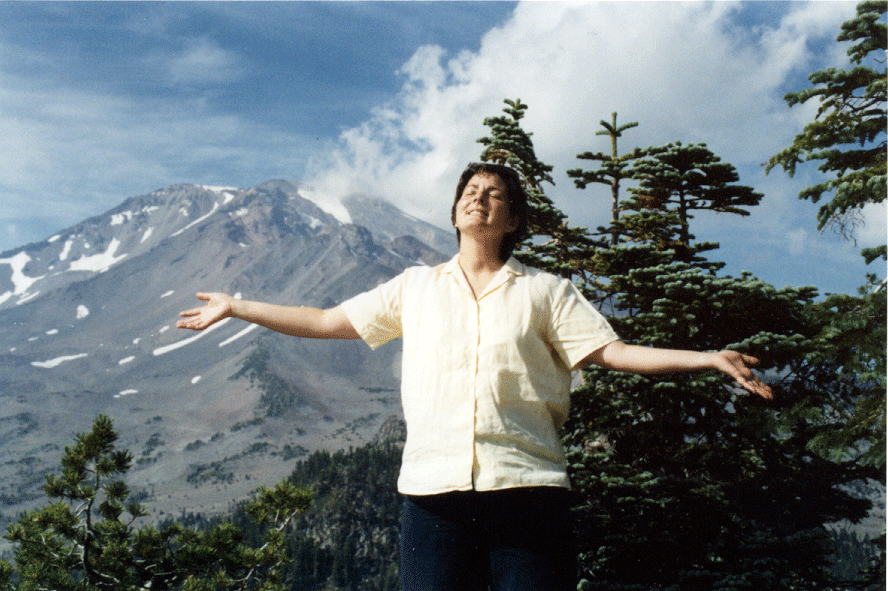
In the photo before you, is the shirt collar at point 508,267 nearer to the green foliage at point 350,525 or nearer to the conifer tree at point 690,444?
the conifer tree at point 690,444

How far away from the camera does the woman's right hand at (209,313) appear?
2.32 meters

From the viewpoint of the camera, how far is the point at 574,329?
2078mm

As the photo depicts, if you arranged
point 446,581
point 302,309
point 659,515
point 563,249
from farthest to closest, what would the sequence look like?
point 563,249 < point 659,515 < point 302,309 < point 446,581

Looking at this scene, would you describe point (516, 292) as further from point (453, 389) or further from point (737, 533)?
point (737, 533)

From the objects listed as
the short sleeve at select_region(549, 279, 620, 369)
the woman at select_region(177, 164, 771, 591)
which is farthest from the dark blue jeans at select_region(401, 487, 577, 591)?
the short sleeve at select_region(549, 279, 620, 369)

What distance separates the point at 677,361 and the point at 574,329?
34 cm

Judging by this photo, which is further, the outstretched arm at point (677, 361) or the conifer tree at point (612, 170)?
the conifer tree at point (612, 170)

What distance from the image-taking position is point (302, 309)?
2385mm

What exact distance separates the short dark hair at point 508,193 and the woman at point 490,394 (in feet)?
0.13

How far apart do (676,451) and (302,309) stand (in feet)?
22.5

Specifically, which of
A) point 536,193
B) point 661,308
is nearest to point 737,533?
point 661,308

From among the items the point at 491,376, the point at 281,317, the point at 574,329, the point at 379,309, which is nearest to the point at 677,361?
the point at 574,329

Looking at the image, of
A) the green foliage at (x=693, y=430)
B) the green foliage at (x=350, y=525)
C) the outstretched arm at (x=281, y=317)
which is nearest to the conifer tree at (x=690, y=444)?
the green foliage at (x=693, y=430)

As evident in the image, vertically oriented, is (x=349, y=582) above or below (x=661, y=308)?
below
